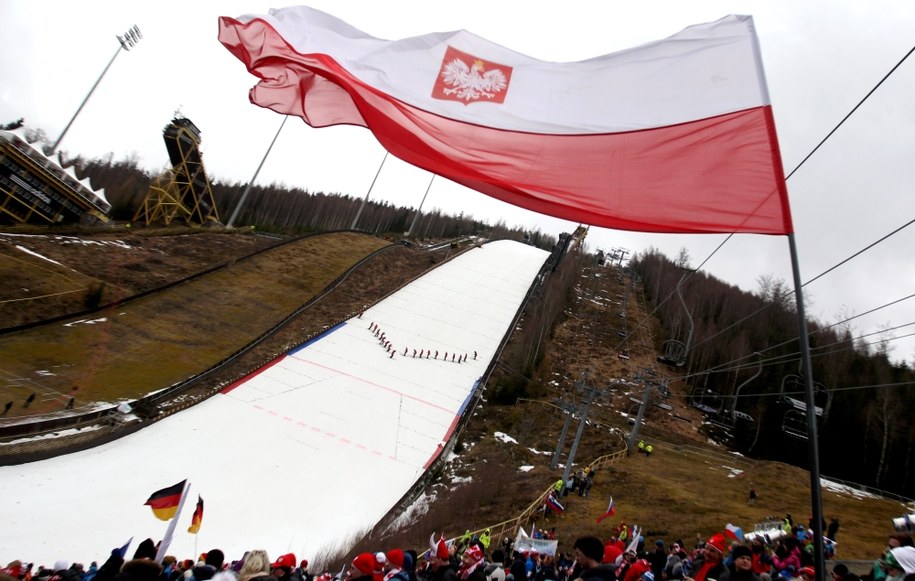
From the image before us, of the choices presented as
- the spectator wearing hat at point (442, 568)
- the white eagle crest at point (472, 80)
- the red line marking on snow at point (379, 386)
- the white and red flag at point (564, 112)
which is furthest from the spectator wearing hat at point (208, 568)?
the red line marking on snow at point (379, 386)

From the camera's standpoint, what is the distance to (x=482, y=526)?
50.0 feet

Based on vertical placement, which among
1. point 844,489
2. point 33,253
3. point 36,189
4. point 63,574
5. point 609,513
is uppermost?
point 36,189

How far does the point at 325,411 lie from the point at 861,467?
33.4m

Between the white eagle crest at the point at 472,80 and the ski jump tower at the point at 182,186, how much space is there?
3841cm

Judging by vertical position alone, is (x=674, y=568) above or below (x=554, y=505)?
above

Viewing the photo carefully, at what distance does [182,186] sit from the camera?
40219 mm

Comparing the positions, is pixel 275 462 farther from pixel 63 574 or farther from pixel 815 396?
pixel 815 396

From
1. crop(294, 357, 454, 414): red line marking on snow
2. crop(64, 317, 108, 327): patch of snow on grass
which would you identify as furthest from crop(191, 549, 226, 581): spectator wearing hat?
crop(64, 317, 108, 327): patch of snow on grass

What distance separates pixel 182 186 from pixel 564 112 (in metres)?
42.1

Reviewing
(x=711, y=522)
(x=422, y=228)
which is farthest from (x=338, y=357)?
(x=422, y=228)

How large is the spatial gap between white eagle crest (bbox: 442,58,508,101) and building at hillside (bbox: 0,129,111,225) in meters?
31.7

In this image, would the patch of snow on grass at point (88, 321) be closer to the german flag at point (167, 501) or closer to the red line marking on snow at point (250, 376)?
the red line marking on snow at point (250, 376)

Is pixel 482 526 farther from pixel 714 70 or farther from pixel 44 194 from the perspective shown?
pixel 44 194

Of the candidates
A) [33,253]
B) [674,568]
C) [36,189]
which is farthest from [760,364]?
[36,189]
